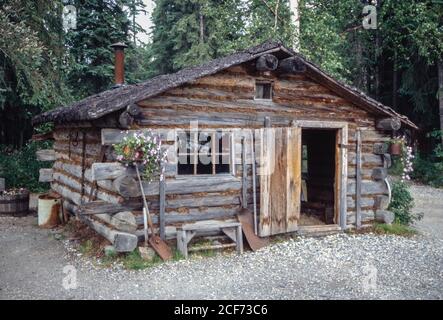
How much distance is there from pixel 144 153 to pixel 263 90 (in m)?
3.17

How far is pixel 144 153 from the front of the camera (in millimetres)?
7719

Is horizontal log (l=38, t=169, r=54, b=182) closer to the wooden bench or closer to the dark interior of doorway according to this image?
the wooden bench

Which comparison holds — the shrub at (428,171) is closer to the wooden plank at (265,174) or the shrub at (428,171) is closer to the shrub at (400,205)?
the shrub at (400,205)

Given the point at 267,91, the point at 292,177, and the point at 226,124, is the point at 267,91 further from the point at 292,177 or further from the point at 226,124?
the point at 292,177

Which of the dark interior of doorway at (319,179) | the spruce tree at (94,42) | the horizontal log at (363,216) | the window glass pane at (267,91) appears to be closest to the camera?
the window glass pane at (267,91)

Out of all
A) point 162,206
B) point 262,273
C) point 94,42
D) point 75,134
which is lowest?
point 262,273

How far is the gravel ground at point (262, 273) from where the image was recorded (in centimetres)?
659

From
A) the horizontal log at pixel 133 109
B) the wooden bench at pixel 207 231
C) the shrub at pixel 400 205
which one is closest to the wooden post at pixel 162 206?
the wooden bench at pixel 207 231

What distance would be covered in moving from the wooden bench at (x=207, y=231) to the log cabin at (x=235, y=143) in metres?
0.21

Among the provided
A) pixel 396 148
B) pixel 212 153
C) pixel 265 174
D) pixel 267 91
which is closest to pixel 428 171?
pixel 396 148

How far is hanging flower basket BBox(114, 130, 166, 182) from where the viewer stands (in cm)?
762

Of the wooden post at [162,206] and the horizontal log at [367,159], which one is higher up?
the horizontal log at [367,159]

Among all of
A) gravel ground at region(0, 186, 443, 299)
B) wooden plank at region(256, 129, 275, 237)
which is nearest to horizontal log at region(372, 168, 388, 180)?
gravel ground at region(0, 186, 443, 299)
